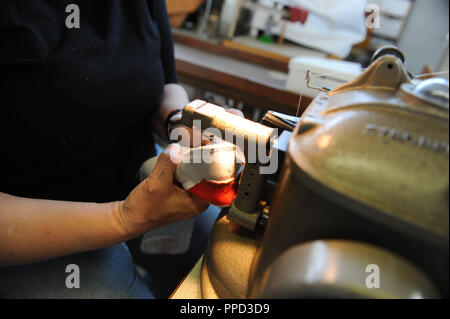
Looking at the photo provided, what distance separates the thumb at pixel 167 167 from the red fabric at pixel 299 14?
3.76 feet

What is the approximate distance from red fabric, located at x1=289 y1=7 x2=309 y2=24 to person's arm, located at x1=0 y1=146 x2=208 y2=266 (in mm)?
1152

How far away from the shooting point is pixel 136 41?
0.80 m

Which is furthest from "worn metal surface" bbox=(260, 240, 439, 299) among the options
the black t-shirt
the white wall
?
Answer: the white wall

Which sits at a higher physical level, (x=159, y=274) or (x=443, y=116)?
(x=443, y=116)

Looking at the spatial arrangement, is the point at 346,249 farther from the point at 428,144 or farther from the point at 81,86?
the point at 81,86

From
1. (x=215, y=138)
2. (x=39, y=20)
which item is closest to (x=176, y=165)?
(x=215, y=138)

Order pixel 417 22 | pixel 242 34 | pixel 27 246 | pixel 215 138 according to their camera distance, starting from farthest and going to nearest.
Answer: pixel 242 34
pixel 417 22
pixel 27 246
pixel 215 138

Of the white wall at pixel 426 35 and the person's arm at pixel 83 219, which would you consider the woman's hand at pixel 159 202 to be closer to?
the person's arm at pixel 83 219

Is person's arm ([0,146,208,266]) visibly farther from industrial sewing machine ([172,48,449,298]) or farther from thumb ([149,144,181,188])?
industrial sewing machine ([172,48,449,298])

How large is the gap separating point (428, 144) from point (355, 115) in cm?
7

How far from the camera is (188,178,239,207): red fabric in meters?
0.47

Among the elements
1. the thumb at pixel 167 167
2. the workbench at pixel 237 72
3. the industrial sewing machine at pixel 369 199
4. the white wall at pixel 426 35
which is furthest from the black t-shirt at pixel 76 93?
the white wall at pixel 426 35

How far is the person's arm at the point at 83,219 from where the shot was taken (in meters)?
0.53

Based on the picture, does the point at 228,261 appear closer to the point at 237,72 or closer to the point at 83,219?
the point at 83,219
